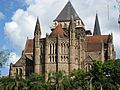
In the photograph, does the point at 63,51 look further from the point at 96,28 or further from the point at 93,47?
the point at 96,28

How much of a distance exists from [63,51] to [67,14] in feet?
72.1

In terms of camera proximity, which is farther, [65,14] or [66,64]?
[65,14]

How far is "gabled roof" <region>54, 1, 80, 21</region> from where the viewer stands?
133750 millimetres

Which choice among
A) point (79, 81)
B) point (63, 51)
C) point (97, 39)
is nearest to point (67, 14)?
point (97, 39)

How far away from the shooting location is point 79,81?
323 feet

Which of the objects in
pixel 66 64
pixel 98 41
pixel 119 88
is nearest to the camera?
pixel 119 88

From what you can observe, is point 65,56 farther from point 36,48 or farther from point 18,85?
point 18,85

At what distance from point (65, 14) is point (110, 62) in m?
35.1

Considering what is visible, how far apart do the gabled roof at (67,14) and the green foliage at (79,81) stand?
3240 cm

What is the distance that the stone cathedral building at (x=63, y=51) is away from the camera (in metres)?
115

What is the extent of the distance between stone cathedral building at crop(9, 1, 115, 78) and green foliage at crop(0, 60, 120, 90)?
9.32m

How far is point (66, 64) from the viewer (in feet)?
375

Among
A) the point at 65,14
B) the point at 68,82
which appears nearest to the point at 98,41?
the point at 65,14

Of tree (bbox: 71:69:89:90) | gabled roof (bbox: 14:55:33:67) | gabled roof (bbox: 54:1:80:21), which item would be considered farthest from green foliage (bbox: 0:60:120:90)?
gabled roof (bbox: 54:1:80:21)
